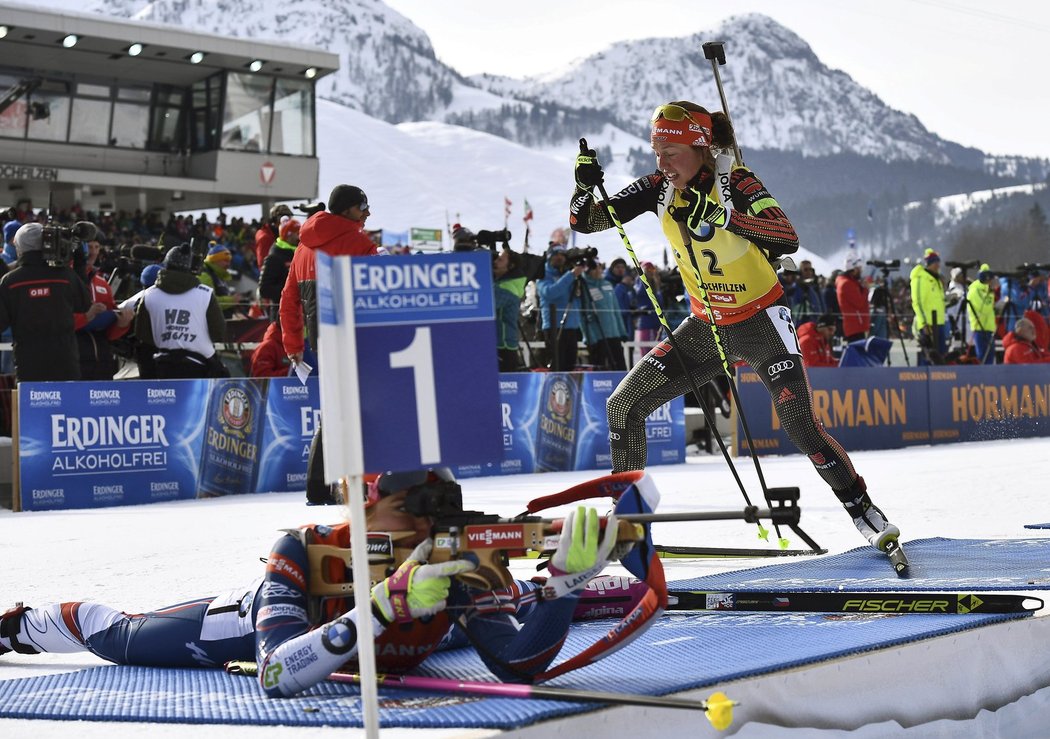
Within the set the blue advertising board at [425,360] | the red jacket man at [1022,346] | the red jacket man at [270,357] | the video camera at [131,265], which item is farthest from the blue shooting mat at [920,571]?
the red jacket man at [1022,346]

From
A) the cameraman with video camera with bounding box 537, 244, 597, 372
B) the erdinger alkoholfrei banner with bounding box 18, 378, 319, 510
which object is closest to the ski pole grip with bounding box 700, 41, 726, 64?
the erdinger alkoholfrei banner with bounding box 18, 378, 319, 510

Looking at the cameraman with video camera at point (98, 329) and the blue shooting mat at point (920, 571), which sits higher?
the cameraman with video camera at point (98, 329)

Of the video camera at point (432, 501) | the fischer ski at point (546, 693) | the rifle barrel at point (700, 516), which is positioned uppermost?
the video camera at point (432, 501)

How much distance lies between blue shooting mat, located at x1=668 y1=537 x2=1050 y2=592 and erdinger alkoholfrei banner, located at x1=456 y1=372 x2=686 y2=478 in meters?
6.41

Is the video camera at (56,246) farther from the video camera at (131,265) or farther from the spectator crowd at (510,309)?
the video camera at (131,265)

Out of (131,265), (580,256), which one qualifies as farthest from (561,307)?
(131,265)

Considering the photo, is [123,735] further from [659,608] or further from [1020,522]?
[1020,522]

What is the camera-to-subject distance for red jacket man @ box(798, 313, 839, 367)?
1600cm

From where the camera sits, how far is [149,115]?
39.7 meters

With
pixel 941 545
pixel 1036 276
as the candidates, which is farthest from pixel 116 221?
pixel 941 545

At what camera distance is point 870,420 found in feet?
51.9

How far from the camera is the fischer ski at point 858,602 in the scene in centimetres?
436

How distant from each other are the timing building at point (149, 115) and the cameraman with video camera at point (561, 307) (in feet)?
79.2

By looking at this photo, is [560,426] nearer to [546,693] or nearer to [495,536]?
[495,536]
